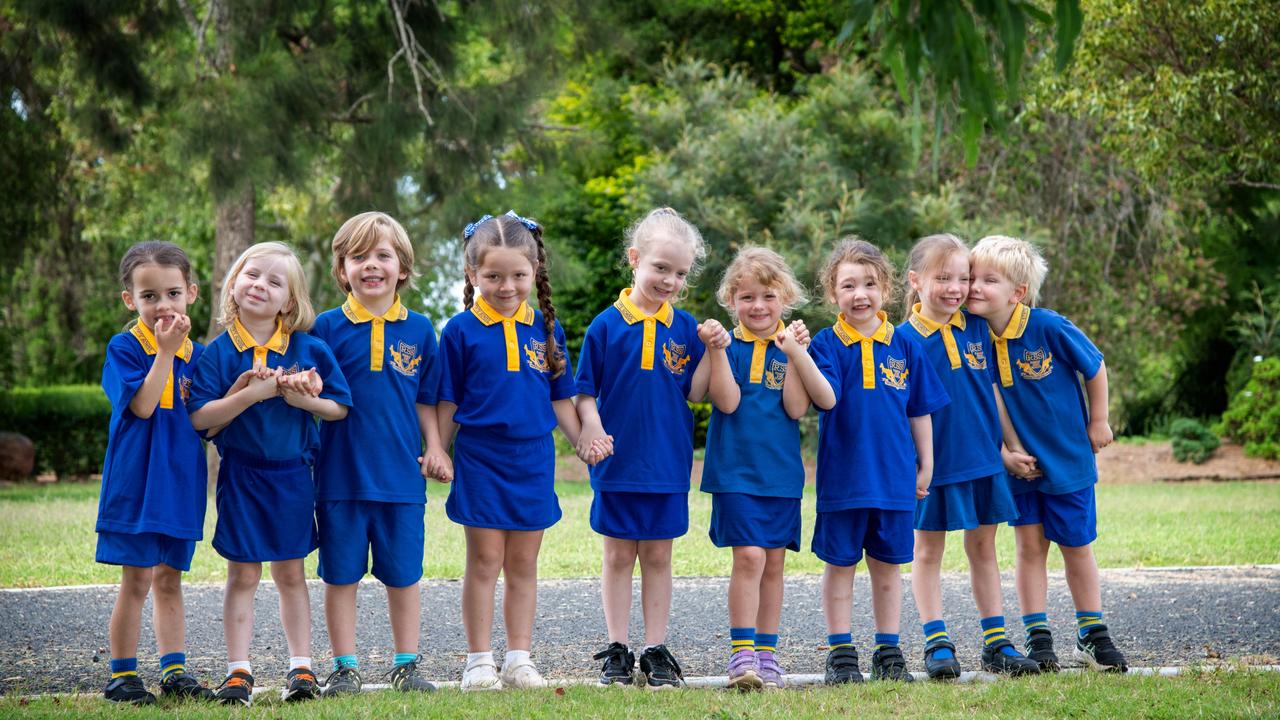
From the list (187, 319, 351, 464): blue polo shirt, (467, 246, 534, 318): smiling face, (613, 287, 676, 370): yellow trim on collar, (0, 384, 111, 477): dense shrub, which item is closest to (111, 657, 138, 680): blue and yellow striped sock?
(187, 319, 351, 464): blue polo shirt

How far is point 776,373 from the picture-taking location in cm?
455

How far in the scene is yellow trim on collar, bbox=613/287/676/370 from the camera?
456cm

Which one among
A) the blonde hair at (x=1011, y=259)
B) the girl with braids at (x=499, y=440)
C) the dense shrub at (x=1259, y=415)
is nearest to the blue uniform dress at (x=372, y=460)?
the girl with braids at (x=499, y=440)

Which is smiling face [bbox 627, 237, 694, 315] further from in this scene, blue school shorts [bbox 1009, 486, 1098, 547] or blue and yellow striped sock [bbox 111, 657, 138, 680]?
blue and yellow striped sock [bbox 111, 657, 138, 680]

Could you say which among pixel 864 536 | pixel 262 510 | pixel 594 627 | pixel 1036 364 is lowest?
pixel 594 627

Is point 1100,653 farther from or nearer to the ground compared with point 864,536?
nearer to the ground

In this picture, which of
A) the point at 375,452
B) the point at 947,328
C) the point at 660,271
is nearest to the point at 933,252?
the point at 947,328

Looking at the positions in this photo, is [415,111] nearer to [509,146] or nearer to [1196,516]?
[509,146]

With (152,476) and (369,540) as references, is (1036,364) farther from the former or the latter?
(152,476)

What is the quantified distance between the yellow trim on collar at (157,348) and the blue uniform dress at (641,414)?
54.7 inches

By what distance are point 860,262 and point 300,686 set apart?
8.16ft

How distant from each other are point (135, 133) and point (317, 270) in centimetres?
468

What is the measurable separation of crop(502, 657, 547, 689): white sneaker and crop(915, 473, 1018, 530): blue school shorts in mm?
1549

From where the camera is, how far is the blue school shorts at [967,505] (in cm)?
470
